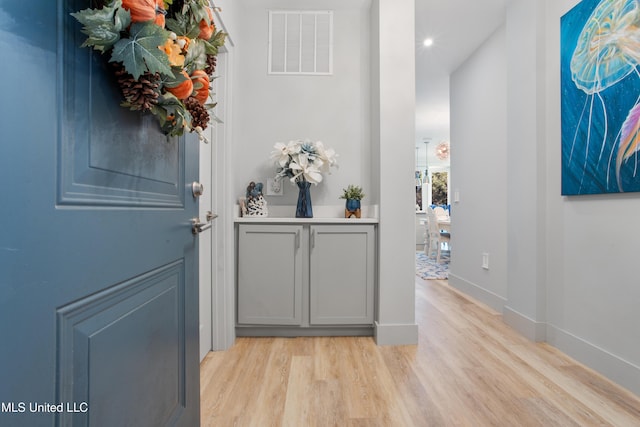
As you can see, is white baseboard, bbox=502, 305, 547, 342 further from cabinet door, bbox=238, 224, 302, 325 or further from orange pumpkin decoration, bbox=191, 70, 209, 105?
orange pumpkin decoration, bbox=191, 70, 209, 105

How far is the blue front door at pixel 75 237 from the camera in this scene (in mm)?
450

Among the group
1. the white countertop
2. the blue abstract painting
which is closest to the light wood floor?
the white countertop

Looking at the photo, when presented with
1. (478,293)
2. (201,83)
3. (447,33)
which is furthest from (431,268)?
(201,83)

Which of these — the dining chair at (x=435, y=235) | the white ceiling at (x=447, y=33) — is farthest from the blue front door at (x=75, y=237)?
the dining chair at (x=435, y=235)

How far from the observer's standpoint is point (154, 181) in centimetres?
86

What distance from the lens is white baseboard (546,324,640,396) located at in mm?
1594

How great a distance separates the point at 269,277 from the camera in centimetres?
223

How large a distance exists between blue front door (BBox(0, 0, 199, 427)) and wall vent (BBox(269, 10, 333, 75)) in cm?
187

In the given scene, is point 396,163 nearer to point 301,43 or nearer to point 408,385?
point 301,43

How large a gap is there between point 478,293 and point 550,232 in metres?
1.26

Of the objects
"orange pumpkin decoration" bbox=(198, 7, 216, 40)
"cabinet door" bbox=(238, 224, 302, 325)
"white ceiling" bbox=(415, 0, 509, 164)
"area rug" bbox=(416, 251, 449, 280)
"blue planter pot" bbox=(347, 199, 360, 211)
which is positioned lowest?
"area rug" bbox=(416, 251, 449, 280)

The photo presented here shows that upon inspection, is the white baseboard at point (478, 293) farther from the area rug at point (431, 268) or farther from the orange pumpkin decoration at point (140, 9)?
the orange pumpkin decoration at point (140, 9)

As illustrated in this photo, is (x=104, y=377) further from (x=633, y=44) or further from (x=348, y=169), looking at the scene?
(x=633, y=44)

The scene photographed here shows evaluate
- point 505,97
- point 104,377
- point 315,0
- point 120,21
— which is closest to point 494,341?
point 505,97
